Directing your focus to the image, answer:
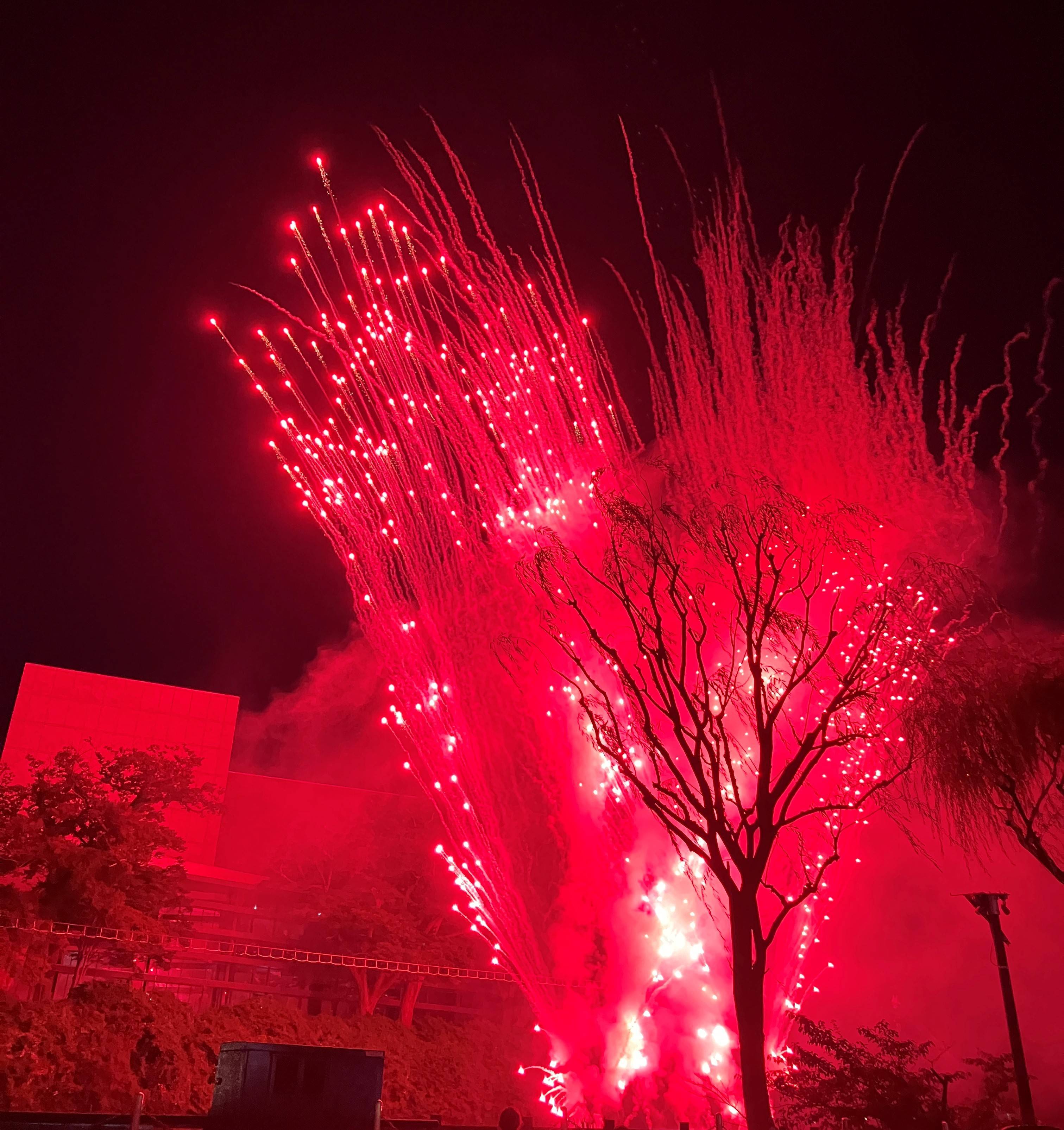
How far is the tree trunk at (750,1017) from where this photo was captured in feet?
31.0

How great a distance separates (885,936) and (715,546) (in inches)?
495

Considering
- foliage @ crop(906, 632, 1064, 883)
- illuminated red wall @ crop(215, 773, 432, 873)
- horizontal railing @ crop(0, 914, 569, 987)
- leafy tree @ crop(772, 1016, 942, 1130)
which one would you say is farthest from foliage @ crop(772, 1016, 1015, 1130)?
illuminated red wall @ crop(215, 773, 432, 873)

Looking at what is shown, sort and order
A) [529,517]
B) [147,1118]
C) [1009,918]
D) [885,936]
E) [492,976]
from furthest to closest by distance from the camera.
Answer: [492,976] → [885,936] → [1009,918] → [529,517] → [147,1118]

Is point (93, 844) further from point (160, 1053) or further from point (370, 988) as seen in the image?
point (370, 988)

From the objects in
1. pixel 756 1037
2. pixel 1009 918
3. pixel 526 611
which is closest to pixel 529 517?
pixel 526 611

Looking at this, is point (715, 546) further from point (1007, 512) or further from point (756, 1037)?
point (1007, 512)

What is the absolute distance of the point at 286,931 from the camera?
25.2 metres

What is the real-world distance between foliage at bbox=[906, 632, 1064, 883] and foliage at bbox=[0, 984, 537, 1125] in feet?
33.2

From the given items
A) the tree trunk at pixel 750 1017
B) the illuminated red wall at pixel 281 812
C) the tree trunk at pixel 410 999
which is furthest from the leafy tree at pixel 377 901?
the tree trunk at pixel 750 1017

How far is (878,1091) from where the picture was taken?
1173 cm

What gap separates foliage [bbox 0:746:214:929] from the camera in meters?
18.7

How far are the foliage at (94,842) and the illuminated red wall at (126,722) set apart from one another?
6.51 metres

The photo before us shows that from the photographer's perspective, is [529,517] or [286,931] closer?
[529,517]

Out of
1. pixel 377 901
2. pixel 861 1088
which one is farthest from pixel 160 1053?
pixel 861 1088
